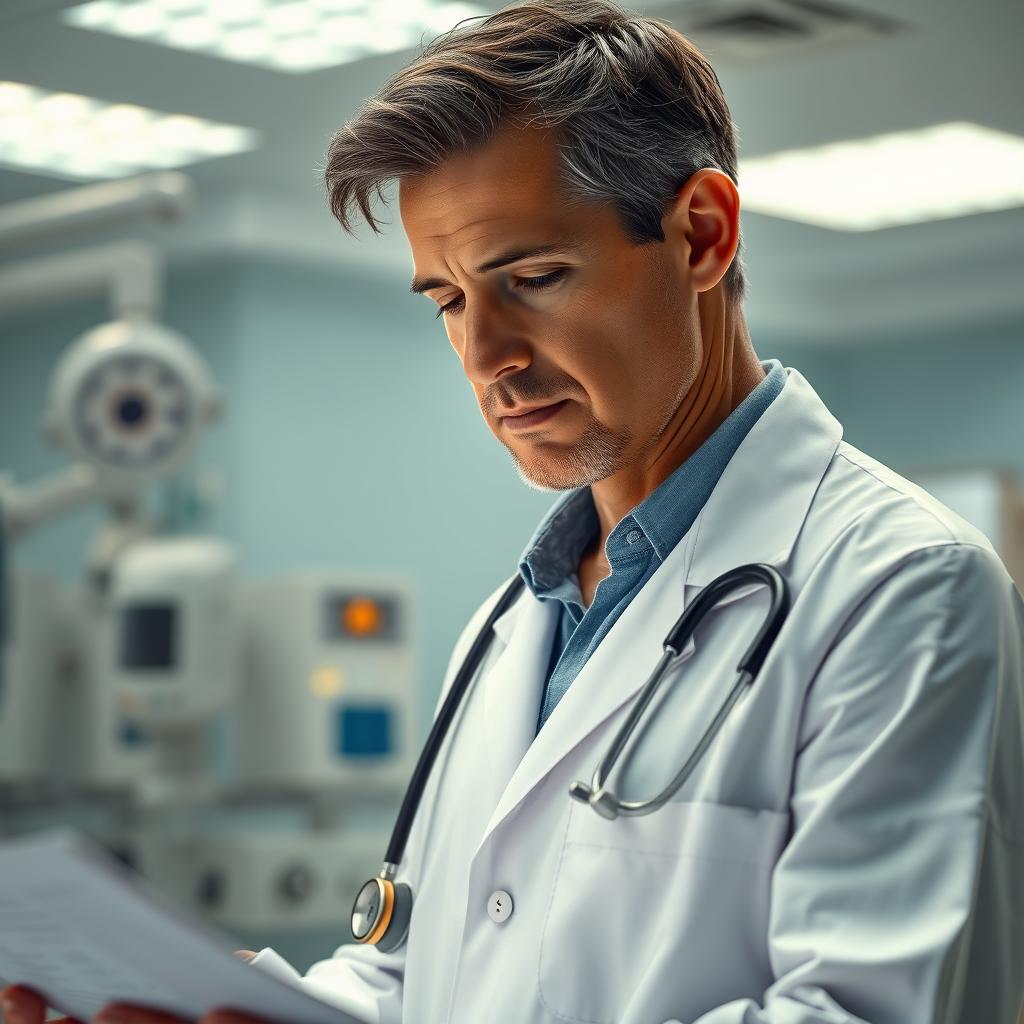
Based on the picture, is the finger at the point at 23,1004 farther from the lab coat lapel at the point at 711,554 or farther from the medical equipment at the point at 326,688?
the medical equipment at the point at 326,688

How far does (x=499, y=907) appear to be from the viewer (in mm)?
1007

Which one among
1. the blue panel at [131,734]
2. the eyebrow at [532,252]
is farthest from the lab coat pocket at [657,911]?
the blue panel at [131,734]

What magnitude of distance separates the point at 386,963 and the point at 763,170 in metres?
3.16

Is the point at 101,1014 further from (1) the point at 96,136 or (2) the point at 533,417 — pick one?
(1) the point at 96,136

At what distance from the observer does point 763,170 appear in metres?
4.02

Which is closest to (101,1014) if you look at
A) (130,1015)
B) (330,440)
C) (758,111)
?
(130,1015)

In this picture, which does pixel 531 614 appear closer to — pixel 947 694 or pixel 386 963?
pixel 386 963

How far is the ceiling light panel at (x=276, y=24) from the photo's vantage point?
9.60 feet

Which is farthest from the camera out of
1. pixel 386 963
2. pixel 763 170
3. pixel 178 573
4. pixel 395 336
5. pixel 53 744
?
pixel 395 336

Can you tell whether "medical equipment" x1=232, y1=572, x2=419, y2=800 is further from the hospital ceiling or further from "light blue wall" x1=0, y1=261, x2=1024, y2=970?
the hospital ceiling

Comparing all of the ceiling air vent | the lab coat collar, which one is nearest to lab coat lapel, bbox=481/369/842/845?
the lab coat collar

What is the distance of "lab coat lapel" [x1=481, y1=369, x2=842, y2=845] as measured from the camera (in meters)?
1.02

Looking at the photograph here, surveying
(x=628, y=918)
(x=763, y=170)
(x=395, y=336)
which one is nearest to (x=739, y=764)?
(x=628, y=918)

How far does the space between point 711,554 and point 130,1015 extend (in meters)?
0.46
